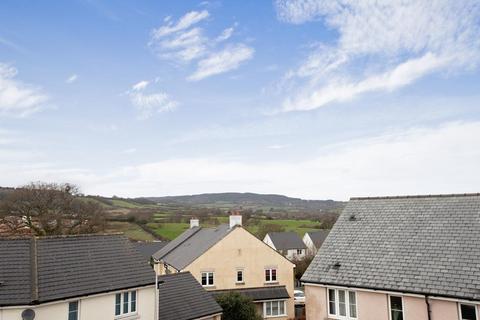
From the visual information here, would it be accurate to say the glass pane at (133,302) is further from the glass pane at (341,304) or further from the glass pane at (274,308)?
the glass pane at (274,308)

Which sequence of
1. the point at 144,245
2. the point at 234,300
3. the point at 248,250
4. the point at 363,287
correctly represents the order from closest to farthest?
the point at 363,287, the point at 234,300, the point at 248,250, the point at 144,245

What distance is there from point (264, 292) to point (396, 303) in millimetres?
20912

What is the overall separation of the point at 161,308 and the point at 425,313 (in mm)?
13675

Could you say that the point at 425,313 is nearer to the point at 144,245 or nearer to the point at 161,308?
the point at 161,308

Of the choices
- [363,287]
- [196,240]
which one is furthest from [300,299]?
[363,287]

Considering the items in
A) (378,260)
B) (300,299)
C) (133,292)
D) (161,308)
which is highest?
(378,260)

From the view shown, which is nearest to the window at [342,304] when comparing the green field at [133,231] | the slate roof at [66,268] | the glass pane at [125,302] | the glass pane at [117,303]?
the slate roof at [66,268]

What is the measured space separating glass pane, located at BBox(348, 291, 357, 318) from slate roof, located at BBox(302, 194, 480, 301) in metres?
0.64

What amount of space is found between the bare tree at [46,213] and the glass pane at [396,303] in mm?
41963

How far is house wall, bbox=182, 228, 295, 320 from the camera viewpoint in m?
36.4

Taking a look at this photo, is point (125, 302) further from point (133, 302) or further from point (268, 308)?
point (268, 308)

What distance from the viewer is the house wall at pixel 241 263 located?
119 feet

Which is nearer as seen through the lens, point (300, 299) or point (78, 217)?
point (300, 299)

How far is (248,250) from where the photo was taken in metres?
38.2
